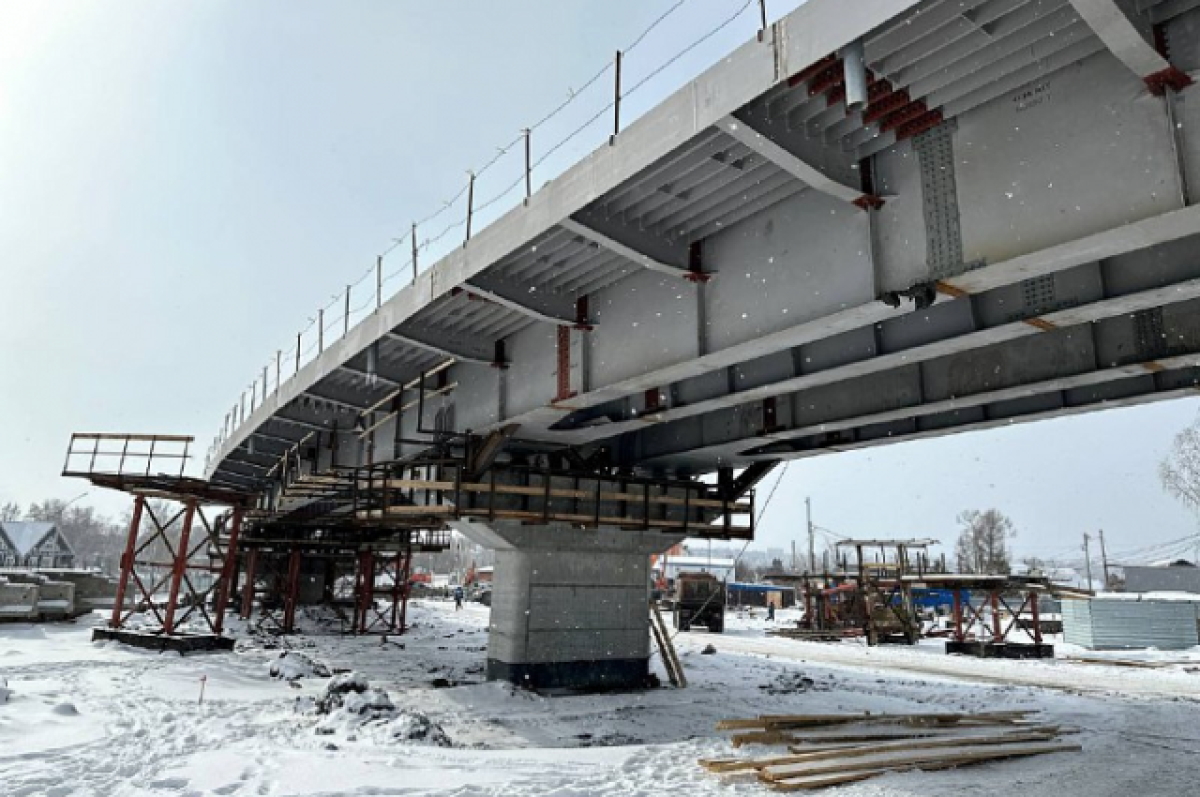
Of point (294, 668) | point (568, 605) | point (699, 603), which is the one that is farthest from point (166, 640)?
point (699, 603)

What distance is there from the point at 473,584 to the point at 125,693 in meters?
67.0

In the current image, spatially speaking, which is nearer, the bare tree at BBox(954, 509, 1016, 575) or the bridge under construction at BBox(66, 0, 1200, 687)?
the bridge under construction at BBox(66, 0, 1200, 687)

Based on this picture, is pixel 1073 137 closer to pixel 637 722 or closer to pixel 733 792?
pixel 733 792

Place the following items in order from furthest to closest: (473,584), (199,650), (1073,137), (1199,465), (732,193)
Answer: (473,584)
(1199,465)
(199,650)
(732,193)
(1073,137)

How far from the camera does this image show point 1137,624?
29188 millimetres

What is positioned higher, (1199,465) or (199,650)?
(1199,465)

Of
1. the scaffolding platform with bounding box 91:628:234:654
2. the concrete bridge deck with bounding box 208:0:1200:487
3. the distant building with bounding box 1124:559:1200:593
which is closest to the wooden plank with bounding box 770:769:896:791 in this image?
the concrete bridge deck with bounding box 208:0:1200:487

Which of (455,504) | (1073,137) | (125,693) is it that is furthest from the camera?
(455,504)

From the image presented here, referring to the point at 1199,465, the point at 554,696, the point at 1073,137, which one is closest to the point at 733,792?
the point at 1073,137

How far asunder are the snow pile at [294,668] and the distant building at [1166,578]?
48.8 m

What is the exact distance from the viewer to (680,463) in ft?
53.4

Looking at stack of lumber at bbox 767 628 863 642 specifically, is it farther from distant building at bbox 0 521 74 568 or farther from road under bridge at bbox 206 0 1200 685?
distant building at bbox 0 521 74 568

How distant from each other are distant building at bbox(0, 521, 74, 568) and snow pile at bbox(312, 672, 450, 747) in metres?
66.8

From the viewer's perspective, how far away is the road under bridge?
559 cm
